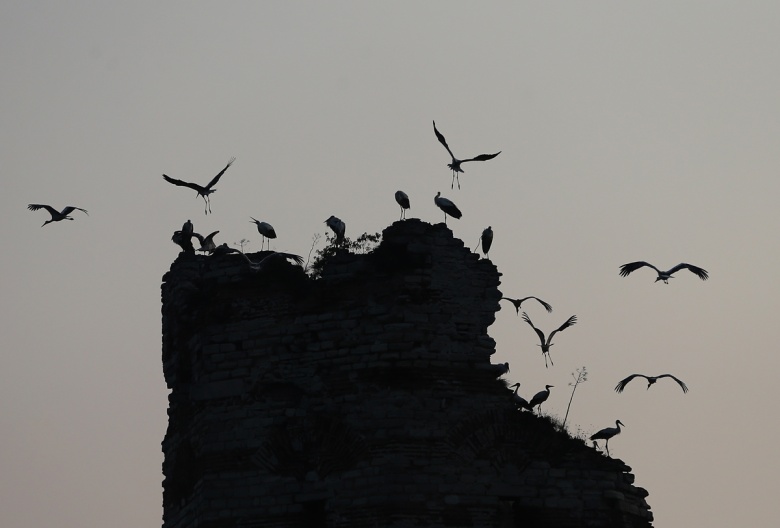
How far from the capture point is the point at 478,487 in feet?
73.1

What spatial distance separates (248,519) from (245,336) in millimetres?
2263

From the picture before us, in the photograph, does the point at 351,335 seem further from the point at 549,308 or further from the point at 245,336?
the point at 549,308

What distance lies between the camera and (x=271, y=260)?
23.7 meters

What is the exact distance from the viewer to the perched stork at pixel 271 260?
23656mm

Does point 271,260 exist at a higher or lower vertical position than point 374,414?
higher

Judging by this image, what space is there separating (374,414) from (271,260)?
8.37ft

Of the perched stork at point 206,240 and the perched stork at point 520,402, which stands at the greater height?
the perched stork at point 206,240

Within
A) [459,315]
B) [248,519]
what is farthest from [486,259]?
[248,519]

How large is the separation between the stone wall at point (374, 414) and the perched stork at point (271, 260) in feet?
0.29

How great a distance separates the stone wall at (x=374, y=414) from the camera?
72.7ft

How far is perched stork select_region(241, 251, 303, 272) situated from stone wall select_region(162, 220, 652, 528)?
9cm

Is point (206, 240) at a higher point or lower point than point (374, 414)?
higher

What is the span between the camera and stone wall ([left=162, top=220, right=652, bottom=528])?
22.2 m

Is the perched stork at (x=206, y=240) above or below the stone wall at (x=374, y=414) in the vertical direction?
above
